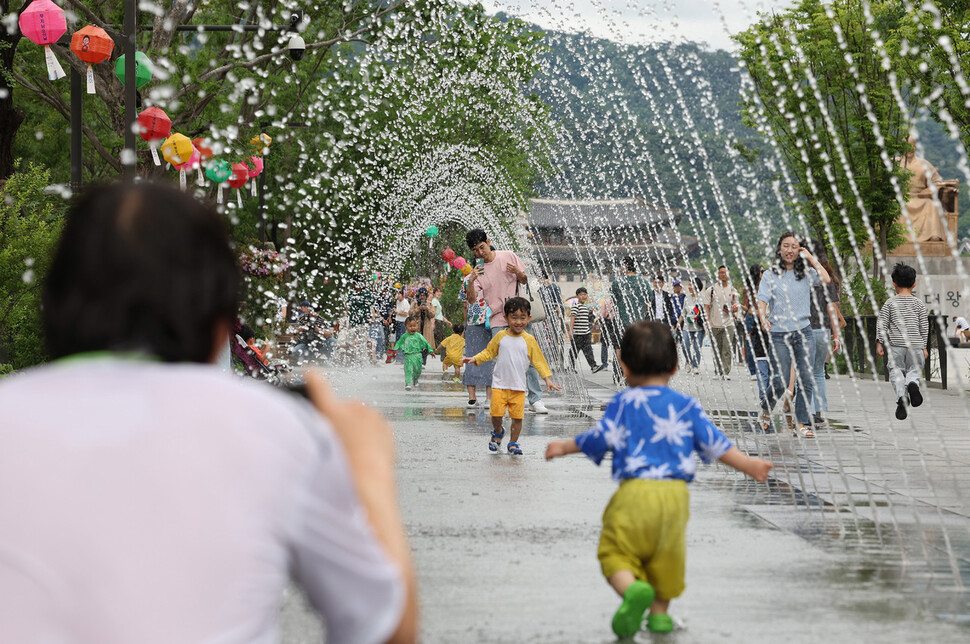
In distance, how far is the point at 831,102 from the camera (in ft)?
102

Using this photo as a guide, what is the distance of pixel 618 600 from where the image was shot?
18.1 feet

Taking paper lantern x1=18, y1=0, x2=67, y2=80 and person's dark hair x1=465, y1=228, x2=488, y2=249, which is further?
person's dark hair x1=465, y1=228, x2=488, y2=249

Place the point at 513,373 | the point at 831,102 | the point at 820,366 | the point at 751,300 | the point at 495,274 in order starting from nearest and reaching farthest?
1. the point at 513,373
2. the point at 820,366
3. the point at 495,274
4. the point at 751,300
5. the point at 831,102

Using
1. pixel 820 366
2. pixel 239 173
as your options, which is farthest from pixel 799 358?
pixel 239 173

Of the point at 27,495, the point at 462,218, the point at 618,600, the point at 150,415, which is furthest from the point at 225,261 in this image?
the point at 462,218

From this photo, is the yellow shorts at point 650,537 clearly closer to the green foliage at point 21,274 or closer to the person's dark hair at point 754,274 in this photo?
the green foliage at point 21,274

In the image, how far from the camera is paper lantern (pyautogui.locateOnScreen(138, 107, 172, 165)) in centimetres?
1403

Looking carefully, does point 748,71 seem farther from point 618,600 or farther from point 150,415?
point 150,415

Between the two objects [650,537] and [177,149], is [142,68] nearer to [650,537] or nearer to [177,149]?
[177,149]

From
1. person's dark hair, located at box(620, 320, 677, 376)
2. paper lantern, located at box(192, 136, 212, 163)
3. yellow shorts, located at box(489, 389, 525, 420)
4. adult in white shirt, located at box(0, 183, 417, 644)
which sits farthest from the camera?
paper lantern, located at box(192, 136, 212, 163)

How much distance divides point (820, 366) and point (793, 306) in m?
1.02

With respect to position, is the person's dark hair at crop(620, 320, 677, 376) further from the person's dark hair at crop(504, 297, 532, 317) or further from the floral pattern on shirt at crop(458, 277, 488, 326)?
the floral pattern on shirt at crop(458, 277, 488, 326)

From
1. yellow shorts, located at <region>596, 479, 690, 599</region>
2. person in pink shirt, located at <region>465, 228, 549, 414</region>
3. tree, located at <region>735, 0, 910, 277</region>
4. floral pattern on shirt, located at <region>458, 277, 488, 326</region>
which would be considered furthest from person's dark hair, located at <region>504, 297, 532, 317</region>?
tree, located at <region>735, 0, 910, 277</region>

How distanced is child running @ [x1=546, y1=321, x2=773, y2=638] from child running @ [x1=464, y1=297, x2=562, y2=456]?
5.58 metres
